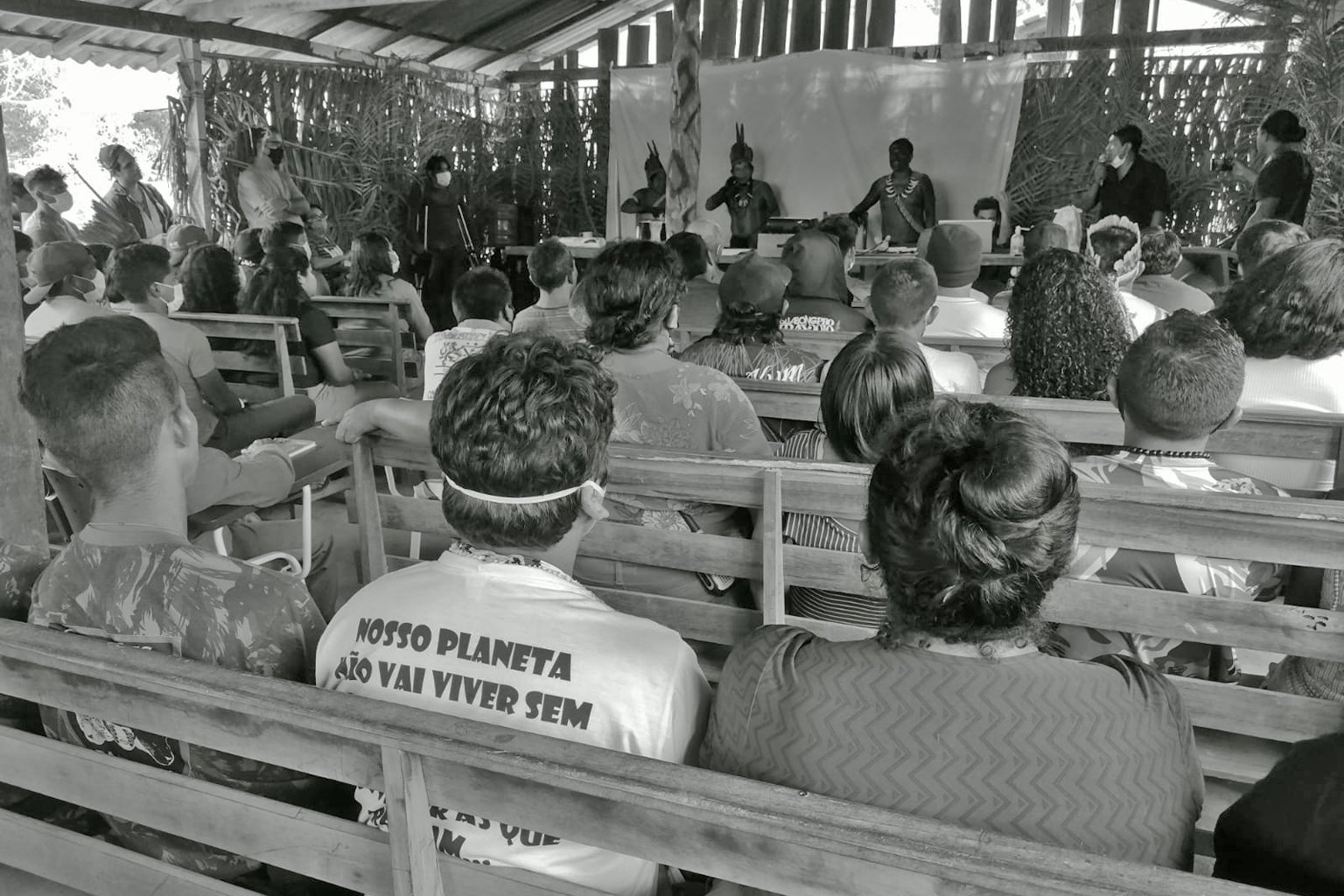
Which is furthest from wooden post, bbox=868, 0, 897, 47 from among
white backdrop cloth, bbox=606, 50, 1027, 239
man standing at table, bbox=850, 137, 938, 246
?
man standing at table, bbox=850, 137, 938, 246

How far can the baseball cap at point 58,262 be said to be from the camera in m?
3.73

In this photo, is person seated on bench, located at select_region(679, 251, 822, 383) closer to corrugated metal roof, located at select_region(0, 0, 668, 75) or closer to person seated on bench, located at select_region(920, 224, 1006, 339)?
person seated on bench, located at select_region(920, 224, 1006, 339)

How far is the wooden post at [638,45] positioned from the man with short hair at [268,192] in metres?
4.01

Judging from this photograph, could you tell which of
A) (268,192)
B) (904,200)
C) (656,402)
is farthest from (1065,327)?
(268,192)

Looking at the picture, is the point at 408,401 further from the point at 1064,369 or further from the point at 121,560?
the point at 1064,369

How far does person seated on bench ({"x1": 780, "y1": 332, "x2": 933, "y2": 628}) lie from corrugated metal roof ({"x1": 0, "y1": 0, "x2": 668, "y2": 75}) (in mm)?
6589

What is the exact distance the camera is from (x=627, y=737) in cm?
109

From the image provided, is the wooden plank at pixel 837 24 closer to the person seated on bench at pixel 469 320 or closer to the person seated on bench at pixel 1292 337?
the person seated on bench at pixel 469 320

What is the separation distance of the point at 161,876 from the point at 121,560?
15.2 inches

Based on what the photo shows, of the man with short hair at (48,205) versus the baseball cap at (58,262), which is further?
the man with short hair at (48,205)

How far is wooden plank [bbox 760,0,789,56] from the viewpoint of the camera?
1025cm

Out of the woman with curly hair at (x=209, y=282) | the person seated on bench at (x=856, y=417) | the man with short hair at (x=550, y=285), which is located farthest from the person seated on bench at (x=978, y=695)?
the woman with curly hair at (x=209, y=282)

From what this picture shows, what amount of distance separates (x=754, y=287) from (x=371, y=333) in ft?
8.06

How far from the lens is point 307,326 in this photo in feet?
13.4
